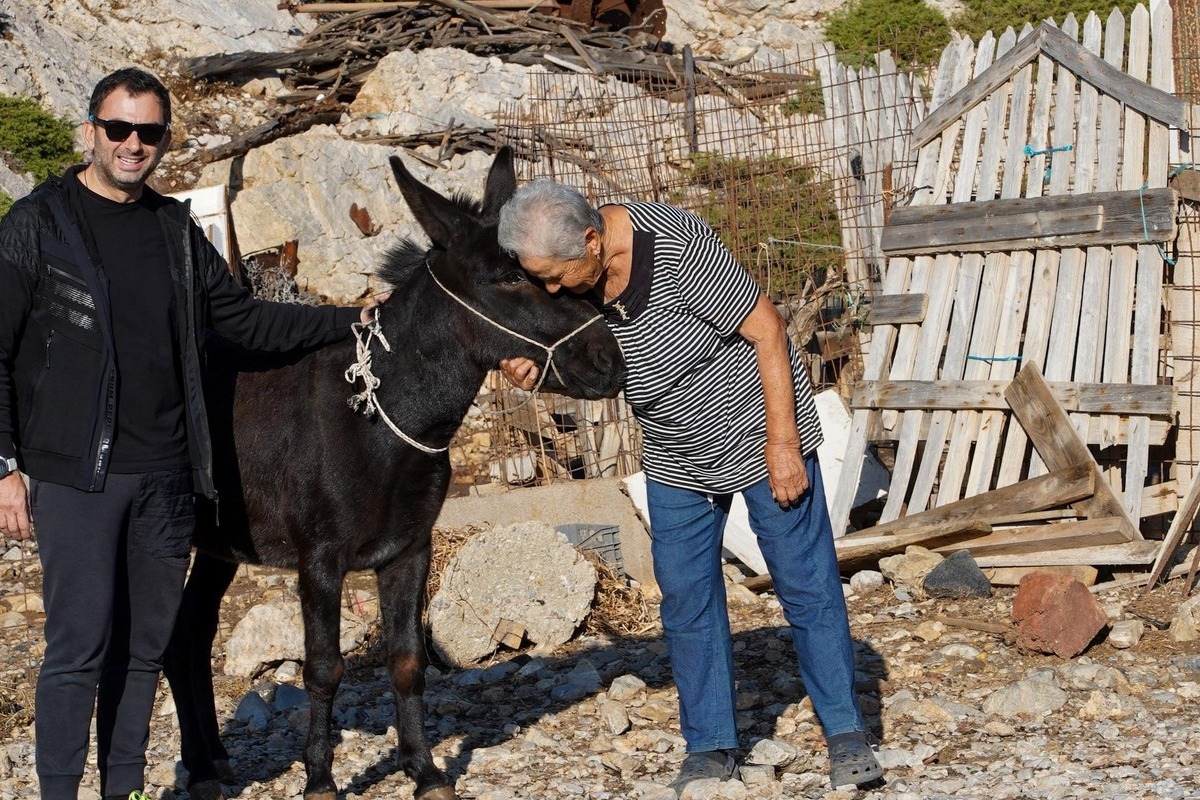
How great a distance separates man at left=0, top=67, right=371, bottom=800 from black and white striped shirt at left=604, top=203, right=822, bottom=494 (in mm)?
1472

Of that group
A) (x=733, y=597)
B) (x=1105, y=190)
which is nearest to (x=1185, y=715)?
(x=733, y=597)

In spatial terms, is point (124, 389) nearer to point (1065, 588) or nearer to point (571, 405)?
point (1065, 588)

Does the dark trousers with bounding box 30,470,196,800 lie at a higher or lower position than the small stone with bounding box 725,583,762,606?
higher

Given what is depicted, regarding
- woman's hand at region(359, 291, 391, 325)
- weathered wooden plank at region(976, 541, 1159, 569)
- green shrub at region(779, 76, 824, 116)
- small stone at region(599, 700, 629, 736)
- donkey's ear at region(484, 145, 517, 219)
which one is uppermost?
green shrub at region(779, 76, 824, 116)

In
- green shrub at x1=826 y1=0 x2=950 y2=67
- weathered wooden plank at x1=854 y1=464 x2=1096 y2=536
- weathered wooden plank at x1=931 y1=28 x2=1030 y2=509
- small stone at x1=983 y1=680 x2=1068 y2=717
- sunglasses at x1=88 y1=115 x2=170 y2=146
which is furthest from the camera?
green shrub at x1=826 y1=0 x2=950 y2=67

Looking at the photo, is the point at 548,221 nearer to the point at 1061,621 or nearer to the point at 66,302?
the point at 66,302

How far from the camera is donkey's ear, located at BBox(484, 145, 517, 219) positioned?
464 centimetres

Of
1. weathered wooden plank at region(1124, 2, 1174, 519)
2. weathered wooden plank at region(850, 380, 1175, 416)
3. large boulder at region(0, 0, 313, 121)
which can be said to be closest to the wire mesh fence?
weathered wooden plank at region(850, 380, 1175, 416)

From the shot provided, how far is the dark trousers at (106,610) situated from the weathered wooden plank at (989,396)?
17.4 ft

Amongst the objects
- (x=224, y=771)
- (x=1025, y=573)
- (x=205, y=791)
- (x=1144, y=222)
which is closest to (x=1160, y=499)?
(x=1025, y=573)

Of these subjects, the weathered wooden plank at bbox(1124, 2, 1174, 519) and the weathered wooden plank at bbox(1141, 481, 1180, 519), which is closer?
the weathered wooden plank at bbox(1124, 2, 1174, 519)

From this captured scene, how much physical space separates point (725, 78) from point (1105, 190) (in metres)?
10.1

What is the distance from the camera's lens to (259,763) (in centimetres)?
544

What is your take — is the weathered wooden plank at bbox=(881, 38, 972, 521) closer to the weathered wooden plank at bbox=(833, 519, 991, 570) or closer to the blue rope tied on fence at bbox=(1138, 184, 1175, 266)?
the weathered wooden plank at bbox=(833, 519, 991, 570)
